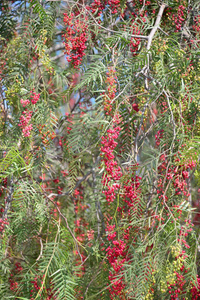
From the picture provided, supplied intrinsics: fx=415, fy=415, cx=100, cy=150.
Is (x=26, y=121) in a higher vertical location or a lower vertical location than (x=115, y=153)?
higher

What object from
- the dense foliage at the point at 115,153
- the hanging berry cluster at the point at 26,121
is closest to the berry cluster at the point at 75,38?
the dense foliage at the point at 115,153

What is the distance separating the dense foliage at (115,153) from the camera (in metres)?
1.70

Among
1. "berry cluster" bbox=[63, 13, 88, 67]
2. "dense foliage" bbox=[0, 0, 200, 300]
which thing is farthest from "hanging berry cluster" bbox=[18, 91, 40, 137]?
"berry cluster" bbox=[63, 13, 88, 67]

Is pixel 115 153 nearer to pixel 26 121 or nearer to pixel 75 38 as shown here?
pixel 26 121

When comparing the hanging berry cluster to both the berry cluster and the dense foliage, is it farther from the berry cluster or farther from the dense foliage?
the berry cluster

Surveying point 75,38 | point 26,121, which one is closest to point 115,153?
point 26,121

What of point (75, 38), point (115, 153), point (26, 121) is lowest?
point (115, 153)

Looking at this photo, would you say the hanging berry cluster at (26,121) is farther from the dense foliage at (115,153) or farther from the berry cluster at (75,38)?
the berry cluster at (75,38)

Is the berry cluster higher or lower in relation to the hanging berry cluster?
higher

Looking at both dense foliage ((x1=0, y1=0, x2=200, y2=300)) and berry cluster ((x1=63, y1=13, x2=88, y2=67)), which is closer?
dense foliage ((x1=0, y1=0, x2=200, y2=300))

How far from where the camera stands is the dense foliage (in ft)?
5.59

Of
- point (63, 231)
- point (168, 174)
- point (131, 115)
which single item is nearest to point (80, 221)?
point (63, 231)

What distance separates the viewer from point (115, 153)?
6.70 ft

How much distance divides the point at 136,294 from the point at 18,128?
41.4 inches
